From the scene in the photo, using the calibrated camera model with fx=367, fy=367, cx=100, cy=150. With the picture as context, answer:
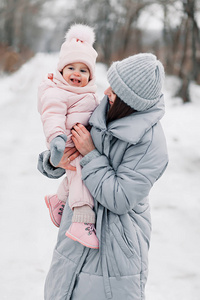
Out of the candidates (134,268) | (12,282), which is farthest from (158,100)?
(12,282)

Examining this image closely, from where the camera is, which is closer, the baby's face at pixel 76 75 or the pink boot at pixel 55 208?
the baby's face at pixel 76 75

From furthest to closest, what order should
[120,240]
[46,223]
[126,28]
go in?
[126,28] < [46,223] < [120,240]

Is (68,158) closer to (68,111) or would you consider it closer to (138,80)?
(68,111)

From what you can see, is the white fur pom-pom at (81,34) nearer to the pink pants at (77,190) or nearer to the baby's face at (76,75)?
the baby's face at (76,75)

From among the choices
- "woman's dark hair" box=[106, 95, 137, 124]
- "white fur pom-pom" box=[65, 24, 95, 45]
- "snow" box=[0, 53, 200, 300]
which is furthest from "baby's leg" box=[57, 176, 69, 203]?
"snow" box=[0, 53, 200, 300]

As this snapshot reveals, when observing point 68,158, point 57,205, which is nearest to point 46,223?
point 57,205

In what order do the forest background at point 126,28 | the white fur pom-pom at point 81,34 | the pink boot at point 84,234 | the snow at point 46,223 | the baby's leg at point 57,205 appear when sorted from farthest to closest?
the forest background at point 126,28 < the snow at point 46,223 < the baby's leg at point 57,205 < the white fur pom-pom at point 81,34 < the pink boot at point 84,234

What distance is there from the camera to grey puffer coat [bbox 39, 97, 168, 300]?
159 cm

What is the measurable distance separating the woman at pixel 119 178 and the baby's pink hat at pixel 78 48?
0.26 m

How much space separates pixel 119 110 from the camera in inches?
64.3

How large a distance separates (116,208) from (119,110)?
433 millimetres

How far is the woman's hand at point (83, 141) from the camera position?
5.63ft

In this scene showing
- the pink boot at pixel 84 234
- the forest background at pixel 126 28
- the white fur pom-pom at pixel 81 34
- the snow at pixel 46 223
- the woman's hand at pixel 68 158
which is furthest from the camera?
the forest background at pixel 126 28

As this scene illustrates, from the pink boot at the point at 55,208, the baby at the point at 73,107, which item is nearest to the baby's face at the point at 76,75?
the baby at the point at 73,107
